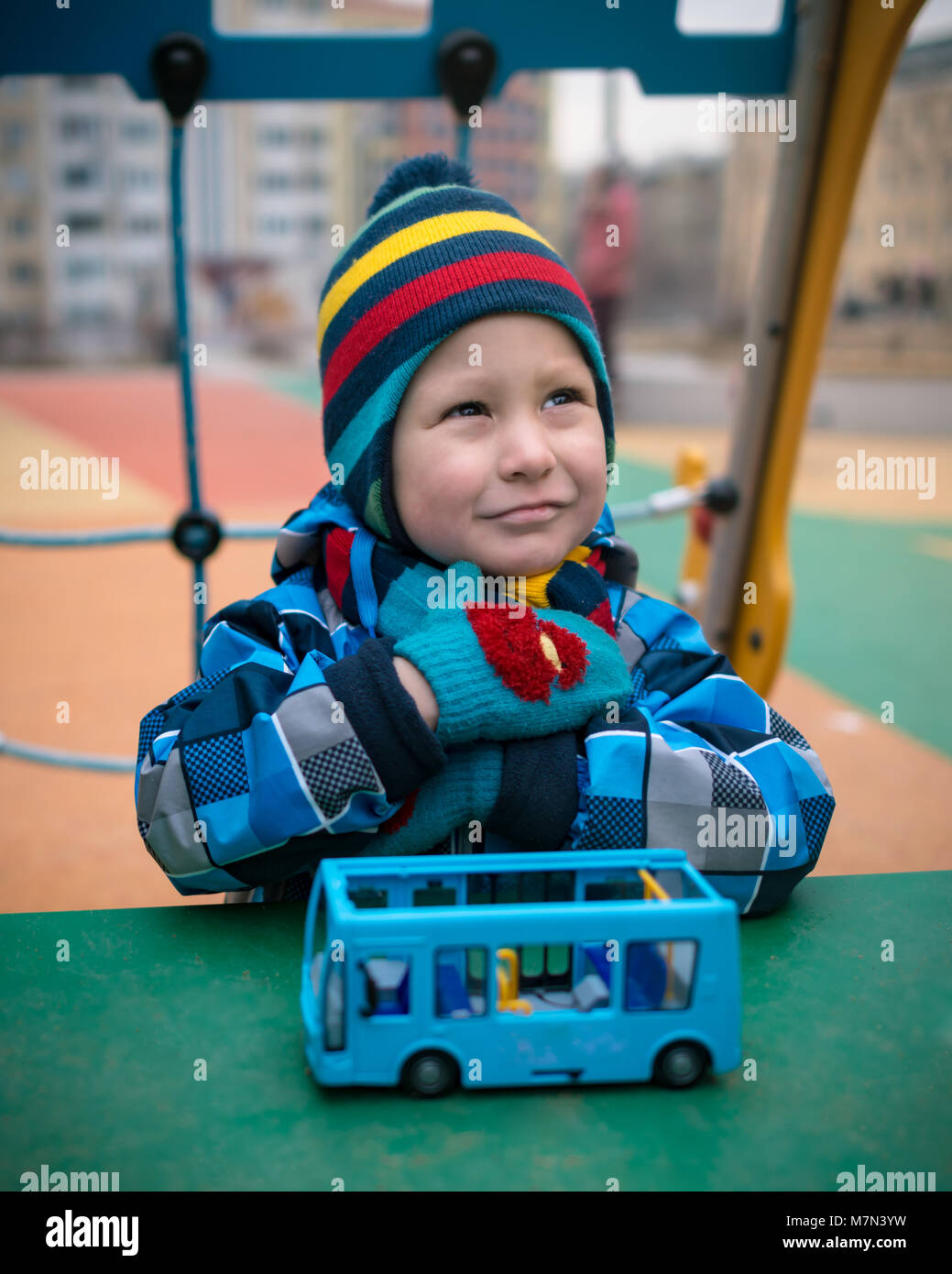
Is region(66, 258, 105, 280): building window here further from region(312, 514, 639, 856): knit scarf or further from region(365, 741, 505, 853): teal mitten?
region(365, 741, 505, 853): teal mitten

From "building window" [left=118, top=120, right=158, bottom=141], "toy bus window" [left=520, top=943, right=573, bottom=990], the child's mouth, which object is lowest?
"toy bus window" [left=520, top=943, right=573, bottom=990]

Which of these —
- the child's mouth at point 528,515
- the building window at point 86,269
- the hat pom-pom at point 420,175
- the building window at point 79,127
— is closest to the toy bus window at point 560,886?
the child's mouth at point 528,515

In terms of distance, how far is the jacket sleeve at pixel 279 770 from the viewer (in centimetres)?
69

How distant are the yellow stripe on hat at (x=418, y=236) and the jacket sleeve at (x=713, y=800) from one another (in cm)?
34

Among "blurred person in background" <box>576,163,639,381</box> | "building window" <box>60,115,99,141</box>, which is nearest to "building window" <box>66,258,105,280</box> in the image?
"building window" <box>60,115,99,141</box>

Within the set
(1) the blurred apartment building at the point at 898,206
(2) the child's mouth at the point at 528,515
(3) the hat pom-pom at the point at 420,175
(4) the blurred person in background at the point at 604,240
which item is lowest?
(2) the child's mouth at the point at 528,515

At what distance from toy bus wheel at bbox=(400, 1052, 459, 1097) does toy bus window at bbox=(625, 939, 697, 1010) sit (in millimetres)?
93

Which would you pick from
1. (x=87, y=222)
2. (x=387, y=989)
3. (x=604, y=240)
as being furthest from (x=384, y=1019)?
(x=87, y=222)

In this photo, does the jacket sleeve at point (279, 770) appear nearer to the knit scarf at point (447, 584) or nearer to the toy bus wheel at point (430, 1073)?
the knit scarf at point (447, 584)

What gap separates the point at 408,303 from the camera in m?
0.78

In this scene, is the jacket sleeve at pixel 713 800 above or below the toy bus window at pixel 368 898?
above

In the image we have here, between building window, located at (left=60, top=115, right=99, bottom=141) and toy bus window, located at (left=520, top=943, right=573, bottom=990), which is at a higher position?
building window, located at (left=60, top=115, right=99, bottom=141)

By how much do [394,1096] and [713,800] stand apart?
288mm

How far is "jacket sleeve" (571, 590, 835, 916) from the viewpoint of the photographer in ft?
2.39
